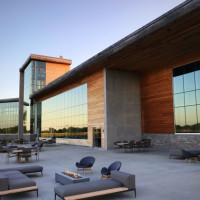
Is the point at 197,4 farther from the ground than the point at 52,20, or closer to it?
closer to it

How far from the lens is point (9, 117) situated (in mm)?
56250

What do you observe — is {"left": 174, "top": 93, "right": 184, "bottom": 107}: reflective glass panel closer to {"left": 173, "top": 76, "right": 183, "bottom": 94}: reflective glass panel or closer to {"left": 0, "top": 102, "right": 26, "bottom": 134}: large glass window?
{"left": 173, "top": 76, "right": 183, "bottom": 94}: reflective glass panel

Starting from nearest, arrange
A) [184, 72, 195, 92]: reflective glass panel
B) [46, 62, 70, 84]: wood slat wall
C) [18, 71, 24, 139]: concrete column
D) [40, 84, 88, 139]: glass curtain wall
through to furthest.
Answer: [184, 72, 195, 92]: reflective glass panel, [40, 84, 88, 139]: glass curtain wall, [46, 62, 70, 84]: wood slat wall, [18, 71, 24, 139]: concrete column

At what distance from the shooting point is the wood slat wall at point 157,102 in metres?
20.5

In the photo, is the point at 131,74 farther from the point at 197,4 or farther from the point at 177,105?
the point at 197,4

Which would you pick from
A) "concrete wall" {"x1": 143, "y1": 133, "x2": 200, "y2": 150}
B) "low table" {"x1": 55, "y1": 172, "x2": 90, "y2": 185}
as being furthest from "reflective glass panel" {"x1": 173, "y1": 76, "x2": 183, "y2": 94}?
"low table" {"x1": 55, "y1": 172, "x2": 90, "y2": 185}

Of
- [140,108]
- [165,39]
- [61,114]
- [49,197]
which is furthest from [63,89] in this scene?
[49,197]

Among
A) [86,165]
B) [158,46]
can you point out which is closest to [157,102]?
[158,46]

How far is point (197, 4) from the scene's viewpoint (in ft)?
37.4

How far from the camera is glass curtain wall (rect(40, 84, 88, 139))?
25.7 metres

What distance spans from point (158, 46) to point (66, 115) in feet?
56.9

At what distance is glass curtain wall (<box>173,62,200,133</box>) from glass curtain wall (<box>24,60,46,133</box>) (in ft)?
83.7

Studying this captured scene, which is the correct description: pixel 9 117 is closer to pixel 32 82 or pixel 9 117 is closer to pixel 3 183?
pixel 32 82

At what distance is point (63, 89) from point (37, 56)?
38.7 ft
